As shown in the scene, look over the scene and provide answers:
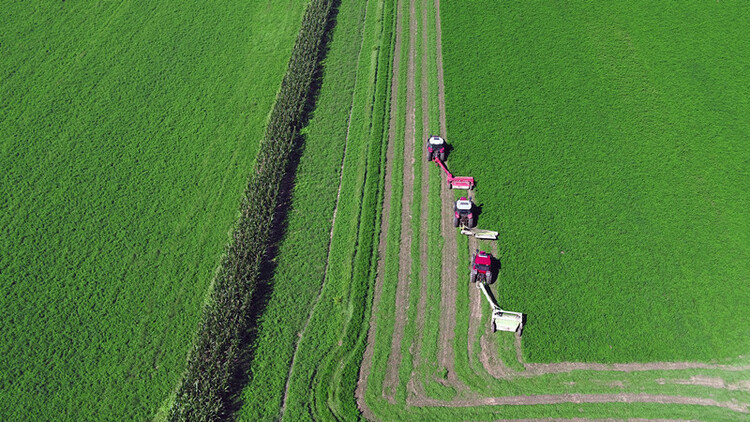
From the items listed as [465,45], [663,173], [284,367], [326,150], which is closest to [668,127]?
[663,173]

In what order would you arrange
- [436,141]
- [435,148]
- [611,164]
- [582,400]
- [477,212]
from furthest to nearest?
1. [611,164]
2. [435,148]
3. [436,141]
4. [477,212]
5. [582,400]

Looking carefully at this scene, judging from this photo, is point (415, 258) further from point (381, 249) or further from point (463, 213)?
point (463, 213)

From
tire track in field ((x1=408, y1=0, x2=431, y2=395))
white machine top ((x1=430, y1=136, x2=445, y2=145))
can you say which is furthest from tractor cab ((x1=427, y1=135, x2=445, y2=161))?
tire track in field ((x1=408, y1=0, x2=431, y2=395))

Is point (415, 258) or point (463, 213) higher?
point (463, 213)

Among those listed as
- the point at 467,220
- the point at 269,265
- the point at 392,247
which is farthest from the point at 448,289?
the point at 269,265

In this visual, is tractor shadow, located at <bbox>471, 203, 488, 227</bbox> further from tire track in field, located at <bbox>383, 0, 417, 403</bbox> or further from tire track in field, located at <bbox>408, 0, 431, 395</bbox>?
tire track in field, located at <bbox>383, 0, 417, 403</bbox>

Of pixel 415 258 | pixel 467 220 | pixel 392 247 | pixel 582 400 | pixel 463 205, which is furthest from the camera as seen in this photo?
pixel 467 220

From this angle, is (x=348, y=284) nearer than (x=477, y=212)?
Yes

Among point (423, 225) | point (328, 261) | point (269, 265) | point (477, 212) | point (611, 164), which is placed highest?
point (611, 164)
